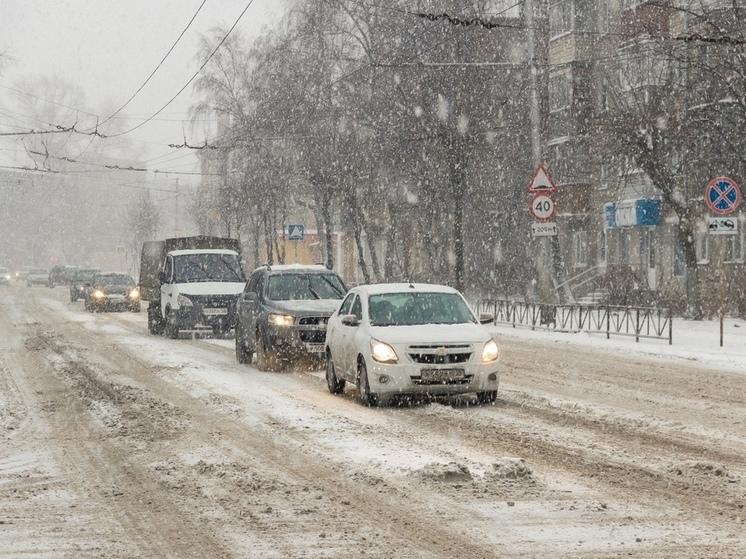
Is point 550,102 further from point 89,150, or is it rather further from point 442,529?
point 89,150

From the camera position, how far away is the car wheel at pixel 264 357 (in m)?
20.2

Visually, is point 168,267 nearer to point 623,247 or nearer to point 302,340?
point 302,340

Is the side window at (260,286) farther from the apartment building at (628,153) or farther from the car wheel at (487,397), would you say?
the apartment building at (628,153)

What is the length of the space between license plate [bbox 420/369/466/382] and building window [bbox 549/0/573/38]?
32497mm

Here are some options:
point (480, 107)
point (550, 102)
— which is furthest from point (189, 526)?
point (550, 102)

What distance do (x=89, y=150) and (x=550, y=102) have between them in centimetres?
8407

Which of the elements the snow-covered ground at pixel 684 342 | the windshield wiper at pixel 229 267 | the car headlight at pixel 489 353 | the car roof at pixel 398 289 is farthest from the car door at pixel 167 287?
the car headlight at pixel 489 353

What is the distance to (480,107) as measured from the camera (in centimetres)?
3778

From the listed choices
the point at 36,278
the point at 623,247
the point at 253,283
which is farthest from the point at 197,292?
the point at 36,278

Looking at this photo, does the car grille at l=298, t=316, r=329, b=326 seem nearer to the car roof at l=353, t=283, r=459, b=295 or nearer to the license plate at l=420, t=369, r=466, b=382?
the car roof at l=353, t=283, r=459, b=295

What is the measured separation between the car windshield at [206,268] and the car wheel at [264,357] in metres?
9.67

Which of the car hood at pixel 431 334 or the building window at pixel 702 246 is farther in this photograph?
the building window at pixel 702 246

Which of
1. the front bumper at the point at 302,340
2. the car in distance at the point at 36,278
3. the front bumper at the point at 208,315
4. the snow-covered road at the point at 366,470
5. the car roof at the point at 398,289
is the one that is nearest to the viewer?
the snow-covered road at the point at 366,470

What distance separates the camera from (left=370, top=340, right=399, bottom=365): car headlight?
1462cm
